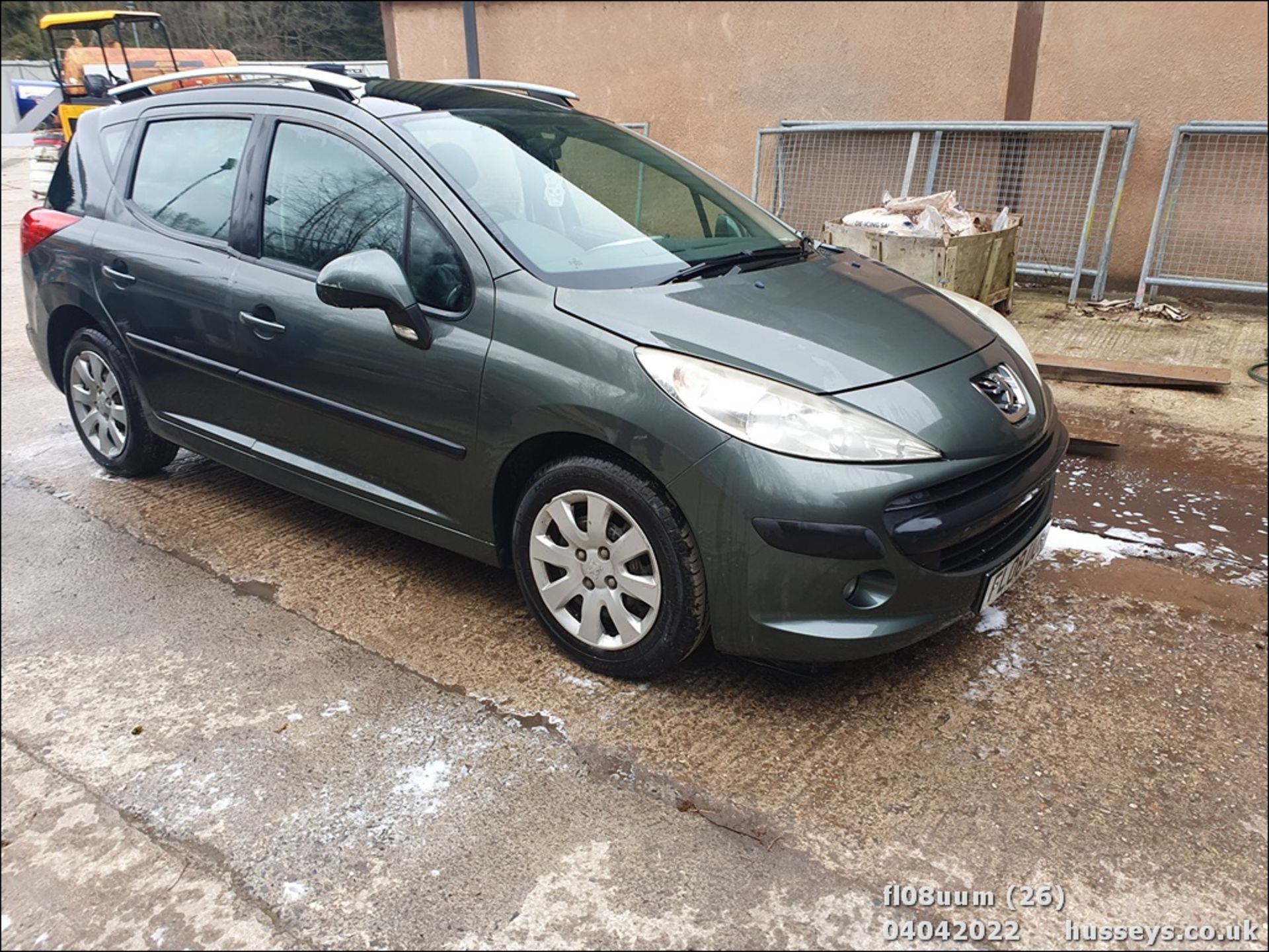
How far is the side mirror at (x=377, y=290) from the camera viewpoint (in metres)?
2.77

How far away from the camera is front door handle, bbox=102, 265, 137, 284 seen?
374 centimetres

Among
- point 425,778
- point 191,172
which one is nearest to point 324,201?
point 191,172

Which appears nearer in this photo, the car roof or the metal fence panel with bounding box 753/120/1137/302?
the car roof

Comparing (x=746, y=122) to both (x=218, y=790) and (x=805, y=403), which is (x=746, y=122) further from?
(x=218, y=790)

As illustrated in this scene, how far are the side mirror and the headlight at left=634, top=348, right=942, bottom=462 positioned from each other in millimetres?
876

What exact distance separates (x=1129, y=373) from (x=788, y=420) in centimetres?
402

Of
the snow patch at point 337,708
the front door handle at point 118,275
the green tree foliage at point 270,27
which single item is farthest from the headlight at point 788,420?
the green tree foliage at point 270,27

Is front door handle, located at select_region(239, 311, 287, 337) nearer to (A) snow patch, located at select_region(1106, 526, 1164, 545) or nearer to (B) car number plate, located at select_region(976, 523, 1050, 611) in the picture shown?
(B) car number plate, located at select_region(976, 523, 1050, 611)

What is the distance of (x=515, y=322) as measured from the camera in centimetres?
268

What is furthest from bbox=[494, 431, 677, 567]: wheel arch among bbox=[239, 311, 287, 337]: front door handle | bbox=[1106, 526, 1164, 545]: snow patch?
bbox=[1106, 526, 1164, 545]: snow patch

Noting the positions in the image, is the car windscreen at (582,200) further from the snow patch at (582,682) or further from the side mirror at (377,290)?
the snow patch at (582,682)

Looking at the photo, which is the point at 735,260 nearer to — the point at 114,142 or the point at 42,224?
the point at 114,142

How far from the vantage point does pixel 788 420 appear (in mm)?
2359

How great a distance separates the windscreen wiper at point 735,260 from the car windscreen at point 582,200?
0.07 ft
